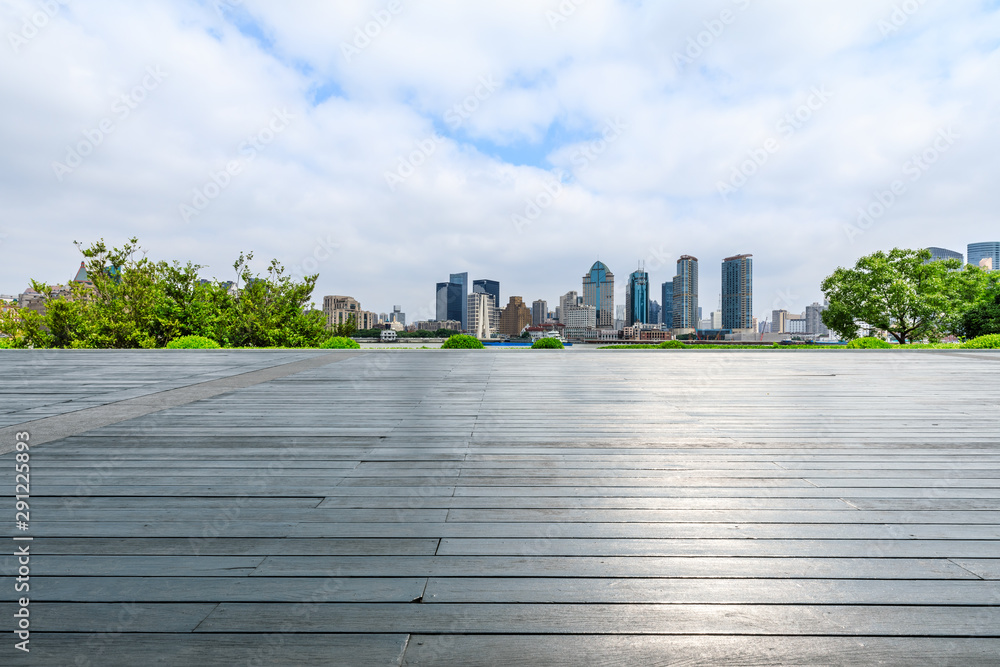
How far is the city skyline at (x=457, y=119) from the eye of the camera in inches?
432

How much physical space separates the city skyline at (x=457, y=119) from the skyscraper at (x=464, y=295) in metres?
64.7

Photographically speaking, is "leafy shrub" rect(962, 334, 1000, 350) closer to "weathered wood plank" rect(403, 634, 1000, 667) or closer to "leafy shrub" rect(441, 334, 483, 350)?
"leafy shrub" rect(441, 334, 483, 350)

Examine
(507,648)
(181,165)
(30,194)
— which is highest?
(181,165)

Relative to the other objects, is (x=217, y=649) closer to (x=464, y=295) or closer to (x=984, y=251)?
(x=464, y=295)

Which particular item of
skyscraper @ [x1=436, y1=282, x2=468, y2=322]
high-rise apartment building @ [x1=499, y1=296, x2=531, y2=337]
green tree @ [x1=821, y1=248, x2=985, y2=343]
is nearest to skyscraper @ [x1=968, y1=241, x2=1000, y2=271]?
high-rise apartment building @ [x1=499, y1=296, x2=531, y2=337]

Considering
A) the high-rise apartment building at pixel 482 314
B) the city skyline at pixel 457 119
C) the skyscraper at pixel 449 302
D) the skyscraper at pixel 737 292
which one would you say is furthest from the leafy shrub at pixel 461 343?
the skyscraper at pixel 737 292

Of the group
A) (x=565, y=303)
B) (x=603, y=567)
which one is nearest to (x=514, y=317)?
(x=565, y=303)

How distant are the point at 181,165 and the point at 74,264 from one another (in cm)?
558

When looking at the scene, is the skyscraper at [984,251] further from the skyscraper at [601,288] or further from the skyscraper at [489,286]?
the skyscraper at [489,286]

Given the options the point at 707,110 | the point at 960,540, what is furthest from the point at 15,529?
→ the point at 707,110

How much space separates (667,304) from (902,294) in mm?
121657

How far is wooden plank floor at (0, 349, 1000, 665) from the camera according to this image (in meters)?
1.11

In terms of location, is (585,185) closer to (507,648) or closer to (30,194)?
(30,194)

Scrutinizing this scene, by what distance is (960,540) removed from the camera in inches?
63.0
